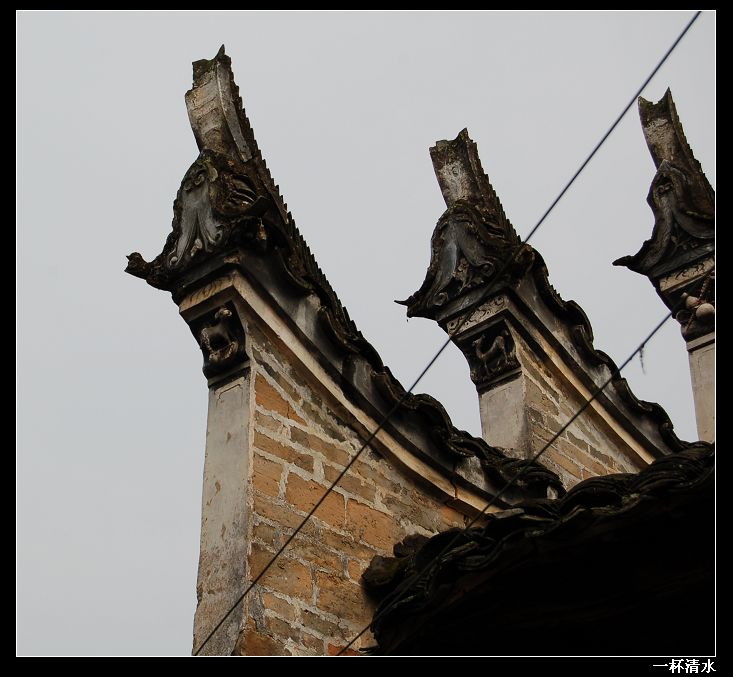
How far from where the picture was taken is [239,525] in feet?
18.9

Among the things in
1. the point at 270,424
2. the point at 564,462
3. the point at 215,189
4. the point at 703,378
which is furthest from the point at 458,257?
the point at 270,424

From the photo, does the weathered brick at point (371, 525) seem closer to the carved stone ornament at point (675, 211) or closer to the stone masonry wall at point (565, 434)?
the stone masonry wall at point (565, 434)

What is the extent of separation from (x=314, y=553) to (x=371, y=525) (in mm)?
490

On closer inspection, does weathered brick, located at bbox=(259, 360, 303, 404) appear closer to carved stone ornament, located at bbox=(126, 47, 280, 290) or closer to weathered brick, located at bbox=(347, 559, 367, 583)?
carved stone ornament, located at bbox=(126, 47, 280, 290)

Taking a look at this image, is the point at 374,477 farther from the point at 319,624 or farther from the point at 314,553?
the point at 319,624

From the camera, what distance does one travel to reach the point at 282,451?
6.14 m

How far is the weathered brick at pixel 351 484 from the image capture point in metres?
6.36

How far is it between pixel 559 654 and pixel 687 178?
4234mm

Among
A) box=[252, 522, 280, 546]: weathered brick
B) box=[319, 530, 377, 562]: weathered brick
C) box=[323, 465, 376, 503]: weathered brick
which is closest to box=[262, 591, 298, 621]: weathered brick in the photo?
box=[252, 522, 280, 546]: weathered brick

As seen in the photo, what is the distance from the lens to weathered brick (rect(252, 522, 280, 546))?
226 inches

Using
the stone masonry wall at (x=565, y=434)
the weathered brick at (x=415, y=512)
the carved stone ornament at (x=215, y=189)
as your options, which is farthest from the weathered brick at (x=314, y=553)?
the stone masonry wall at (x=565, y=434)

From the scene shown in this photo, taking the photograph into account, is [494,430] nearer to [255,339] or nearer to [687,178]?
[687,178]

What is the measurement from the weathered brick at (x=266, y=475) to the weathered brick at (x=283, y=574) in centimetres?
29

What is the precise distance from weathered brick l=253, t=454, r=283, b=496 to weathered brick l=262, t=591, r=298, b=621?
474 millimetres
